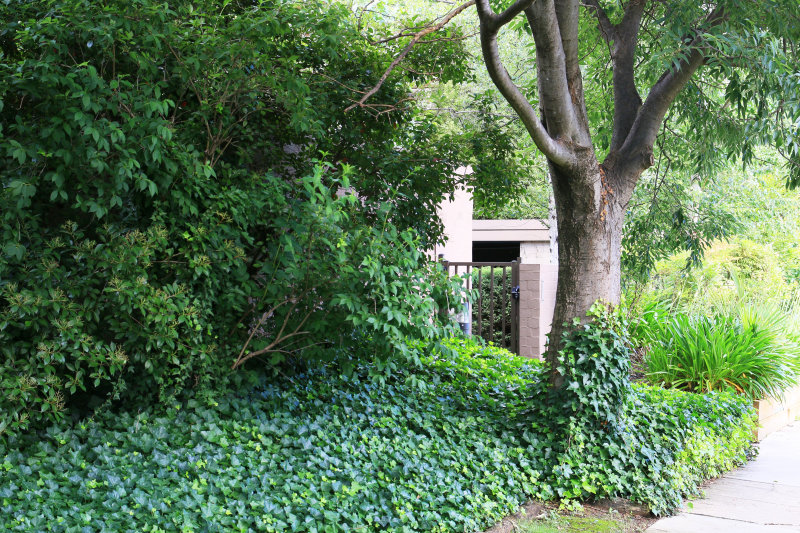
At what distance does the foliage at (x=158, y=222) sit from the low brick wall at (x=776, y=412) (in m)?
4.89

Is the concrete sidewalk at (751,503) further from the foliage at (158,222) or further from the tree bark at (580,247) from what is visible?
the foliage at (158,222)

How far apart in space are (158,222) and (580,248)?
3.43 meters

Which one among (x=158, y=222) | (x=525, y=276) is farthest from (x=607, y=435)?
(x=525, y=276)

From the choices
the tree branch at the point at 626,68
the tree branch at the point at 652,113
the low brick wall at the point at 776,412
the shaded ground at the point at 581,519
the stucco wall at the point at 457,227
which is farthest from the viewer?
the stucco wall at the point at 457,227

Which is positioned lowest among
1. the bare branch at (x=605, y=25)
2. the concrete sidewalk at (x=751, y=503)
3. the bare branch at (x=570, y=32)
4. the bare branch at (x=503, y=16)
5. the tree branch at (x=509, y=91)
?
the concrete sidewalk at (x=751, y=503)

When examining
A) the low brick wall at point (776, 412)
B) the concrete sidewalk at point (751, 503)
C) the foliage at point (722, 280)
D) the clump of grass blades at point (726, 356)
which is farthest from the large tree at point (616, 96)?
the foliage at point (722, 280)

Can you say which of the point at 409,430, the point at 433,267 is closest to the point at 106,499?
the point at 409,430

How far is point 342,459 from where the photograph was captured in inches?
183

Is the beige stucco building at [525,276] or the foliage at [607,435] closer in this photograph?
the foliage at [607,435]

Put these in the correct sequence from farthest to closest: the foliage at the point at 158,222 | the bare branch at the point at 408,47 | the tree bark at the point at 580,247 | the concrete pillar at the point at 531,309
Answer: the concrete pillar at the point at 531,309 → the tree bark at the point at 580,247 → the bare branch at the point at 408,47 → the foliage at the point at 158,222

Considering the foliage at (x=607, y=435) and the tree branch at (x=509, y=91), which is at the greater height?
the tree branch at (x=509, y=91)

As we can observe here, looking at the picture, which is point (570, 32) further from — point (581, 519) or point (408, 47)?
point (581, 519)

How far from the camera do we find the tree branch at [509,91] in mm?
5020

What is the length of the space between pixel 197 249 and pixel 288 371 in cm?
173
